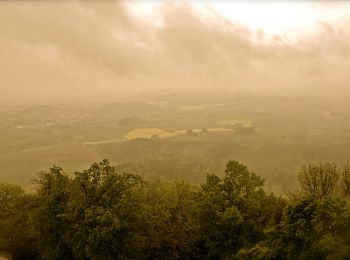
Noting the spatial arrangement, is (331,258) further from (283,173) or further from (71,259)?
(283,173)

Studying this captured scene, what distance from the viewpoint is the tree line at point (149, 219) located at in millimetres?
41875

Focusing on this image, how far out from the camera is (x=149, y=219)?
4653 cm

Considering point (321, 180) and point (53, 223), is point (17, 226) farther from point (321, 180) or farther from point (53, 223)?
point (321, 180)

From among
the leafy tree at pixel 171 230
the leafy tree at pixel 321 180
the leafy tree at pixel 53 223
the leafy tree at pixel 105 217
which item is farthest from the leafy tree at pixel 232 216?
the leafy tree at pixel 53 223

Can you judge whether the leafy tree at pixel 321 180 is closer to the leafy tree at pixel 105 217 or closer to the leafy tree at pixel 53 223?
the leafy tree at pixel 105 217

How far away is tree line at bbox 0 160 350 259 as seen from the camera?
41.9 meters

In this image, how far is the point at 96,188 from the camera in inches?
1799

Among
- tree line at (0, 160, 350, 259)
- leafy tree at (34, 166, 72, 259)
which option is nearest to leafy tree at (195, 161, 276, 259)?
tree line at (0, 160, 350, 259)

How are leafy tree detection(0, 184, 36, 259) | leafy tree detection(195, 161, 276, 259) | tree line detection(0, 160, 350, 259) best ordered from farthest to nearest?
leafy tree detection(0, 184, 36, 259)
leafy tree detection(195, 161, 276, 259)
tree line detection(0, 160, 350, 259)

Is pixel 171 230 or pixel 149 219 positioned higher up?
pixel 149 219

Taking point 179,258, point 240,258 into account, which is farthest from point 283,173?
point 240,258

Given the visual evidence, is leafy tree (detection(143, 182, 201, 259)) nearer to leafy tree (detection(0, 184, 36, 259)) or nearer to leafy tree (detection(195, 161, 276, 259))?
leafy tree (detection(195, 161, 276, 259))

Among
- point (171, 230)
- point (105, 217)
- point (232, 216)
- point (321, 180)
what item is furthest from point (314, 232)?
point (171, 230)

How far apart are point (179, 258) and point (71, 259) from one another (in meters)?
14.0
